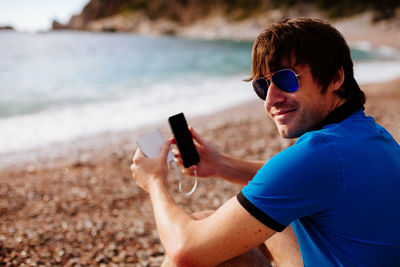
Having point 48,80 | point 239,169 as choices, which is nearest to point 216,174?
point 239,169

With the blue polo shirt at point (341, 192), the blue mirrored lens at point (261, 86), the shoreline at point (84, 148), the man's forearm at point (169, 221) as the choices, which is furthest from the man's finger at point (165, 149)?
the shoreline at point (84, 148)

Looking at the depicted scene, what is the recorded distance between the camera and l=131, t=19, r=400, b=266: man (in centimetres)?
145

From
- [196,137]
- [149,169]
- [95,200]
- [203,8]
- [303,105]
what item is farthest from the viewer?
[203,8]

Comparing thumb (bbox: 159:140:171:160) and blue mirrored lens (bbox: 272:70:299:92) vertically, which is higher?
blue mirrored lens (bbox: 272:70:299:92)

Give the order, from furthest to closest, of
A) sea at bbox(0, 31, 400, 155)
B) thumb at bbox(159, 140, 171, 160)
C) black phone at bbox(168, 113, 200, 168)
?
sea at bbox(0, 31, 400, 155)
black phone at bbox(168, 113, 200, 168)
thumb at bbox(159, 140, 171, 160)

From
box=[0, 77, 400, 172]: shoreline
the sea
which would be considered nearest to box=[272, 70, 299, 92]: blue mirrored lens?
box=[0, 77, 400, 172]: shoreline

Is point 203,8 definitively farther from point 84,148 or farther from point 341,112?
point 341,112

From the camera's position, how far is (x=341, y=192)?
144 centimetres

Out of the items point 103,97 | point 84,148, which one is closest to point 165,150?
point 84,148

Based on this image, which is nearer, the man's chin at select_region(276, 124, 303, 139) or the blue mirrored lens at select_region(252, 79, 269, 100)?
the man's chin at select_region(276, 124, 303, 139)

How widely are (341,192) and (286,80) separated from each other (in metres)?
0.70

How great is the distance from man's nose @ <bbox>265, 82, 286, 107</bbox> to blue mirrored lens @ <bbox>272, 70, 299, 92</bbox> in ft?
0.11

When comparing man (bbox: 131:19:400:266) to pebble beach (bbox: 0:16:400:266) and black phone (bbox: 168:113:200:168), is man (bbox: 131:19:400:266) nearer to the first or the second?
black phone (bbox: 168:113:200:168)

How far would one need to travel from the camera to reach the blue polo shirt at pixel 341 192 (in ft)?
4.69
